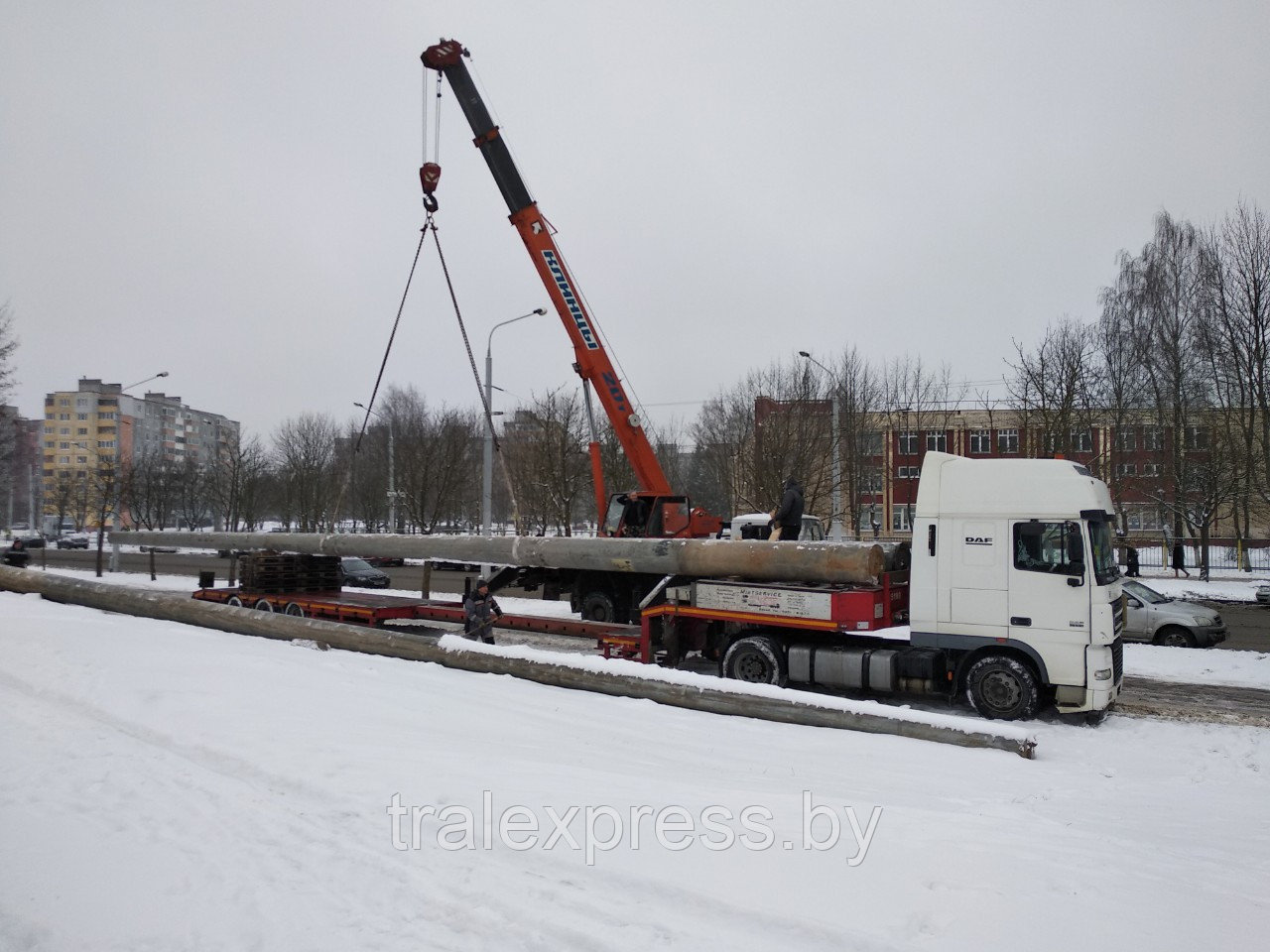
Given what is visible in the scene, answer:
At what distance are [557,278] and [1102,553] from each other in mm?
10011

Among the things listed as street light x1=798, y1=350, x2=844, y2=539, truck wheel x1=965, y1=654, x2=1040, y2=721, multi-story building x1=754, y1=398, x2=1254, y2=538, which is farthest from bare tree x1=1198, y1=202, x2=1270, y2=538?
truck wheel x1=965, y1=654, x2=1040, y2=721

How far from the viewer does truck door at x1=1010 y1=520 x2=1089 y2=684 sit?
27.9 feet

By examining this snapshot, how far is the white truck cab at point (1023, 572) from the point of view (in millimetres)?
8492

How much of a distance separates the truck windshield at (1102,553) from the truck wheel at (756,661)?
353 cm

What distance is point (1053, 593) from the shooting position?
8617 millimetres

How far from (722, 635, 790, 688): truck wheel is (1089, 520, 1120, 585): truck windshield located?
353 cm

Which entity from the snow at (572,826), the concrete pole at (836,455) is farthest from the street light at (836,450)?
the snow at (572,826)

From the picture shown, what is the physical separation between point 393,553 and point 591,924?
36.0ft

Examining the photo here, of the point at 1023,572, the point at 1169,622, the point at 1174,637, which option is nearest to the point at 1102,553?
the point at 1023,572

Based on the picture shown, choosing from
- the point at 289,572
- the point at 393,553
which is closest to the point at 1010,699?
the point at 393,553

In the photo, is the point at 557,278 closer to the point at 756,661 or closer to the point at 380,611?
the point at 380,611

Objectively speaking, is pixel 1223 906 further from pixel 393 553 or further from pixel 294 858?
pixel 393 553

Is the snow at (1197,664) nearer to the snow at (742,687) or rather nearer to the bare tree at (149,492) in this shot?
the snow at (742,687)

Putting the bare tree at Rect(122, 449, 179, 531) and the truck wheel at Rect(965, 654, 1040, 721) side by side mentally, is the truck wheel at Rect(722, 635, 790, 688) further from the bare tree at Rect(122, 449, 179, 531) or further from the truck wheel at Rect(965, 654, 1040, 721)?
the bare tree at Rect(122, 449, 179, 531)
